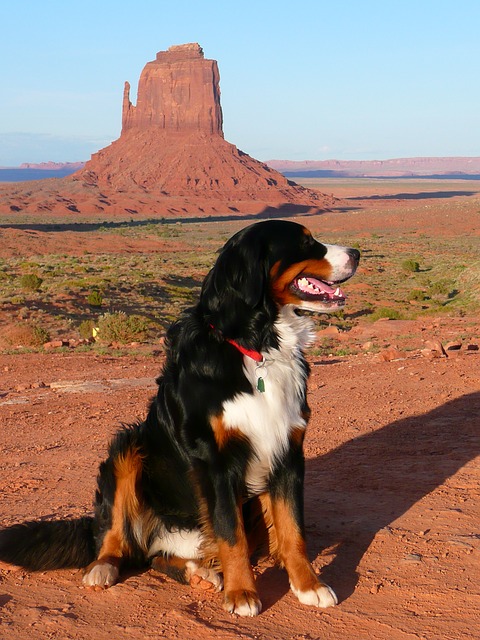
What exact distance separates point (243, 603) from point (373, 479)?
257 cm

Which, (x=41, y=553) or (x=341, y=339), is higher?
Result: (x=41, y=553)

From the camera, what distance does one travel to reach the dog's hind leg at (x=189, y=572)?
173 inches

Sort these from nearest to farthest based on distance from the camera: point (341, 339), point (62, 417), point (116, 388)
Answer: point (62, 417) → point (116, 388) → point (341, 339)

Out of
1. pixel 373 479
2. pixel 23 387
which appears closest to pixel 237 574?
pixel 373 479

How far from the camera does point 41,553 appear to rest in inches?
184

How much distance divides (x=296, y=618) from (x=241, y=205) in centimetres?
12321

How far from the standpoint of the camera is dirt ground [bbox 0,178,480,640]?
4012 mm

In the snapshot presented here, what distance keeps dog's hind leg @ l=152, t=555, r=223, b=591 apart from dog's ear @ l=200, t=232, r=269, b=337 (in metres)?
1.33

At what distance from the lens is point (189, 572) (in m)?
4.50

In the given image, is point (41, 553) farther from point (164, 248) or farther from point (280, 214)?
point (280, 214)

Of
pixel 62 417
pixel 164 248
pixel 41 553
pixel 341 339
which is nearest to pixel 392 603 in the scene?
pixel 41 553

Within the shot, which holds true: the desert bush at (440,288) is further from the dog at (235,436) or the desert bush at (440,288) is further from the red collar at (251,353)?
the red collar at (251,353)

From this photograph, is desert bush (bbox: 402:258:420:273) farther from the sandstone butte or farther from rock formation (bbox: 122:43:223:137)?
rock formation (bbox: 122:43:223:137)

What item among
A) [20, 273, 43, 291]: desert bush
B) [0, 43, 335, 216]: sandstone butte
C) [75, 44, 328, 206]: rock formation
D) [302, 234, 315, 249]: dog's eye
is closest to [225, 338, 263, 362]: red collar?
[302, 234, 315, 249]: dog's eye
